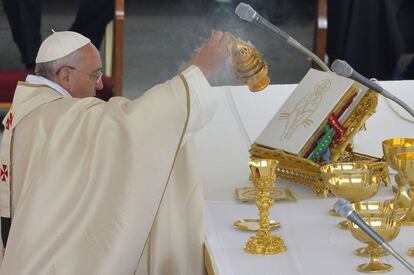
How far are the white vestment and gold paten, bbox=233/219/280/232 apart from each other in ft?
0.38

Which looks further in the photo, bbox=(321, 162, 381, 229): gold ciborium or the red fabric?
the red fabric

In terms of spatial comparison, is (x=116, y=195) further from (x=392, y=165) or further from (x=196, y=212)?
(x=392, y=165)

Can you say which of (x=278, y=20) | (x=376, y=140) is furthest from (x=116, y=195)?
(x=278, y=20)

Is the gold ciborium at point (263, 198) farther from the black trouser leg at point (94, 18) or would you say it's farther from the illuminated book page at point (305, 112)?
the black trouser leg at point (94, 18)

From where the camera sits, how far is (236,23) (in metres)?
7.81

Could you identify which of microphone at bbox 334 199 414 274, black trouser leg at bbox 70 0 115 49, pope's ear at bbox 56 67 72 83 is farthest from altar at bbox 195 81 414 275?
black trouser leg at bbox 70 0 115 49

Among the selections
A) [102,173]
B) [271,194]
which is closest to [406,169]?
[271,194]

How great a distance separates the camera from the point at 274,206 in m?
3.27

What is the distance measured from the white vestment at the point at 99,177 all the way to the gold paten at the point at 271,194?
0.92 feet

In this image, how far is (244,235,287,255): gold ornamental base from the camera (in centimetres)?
283

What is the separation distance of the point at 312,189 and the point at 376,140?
0.56 m


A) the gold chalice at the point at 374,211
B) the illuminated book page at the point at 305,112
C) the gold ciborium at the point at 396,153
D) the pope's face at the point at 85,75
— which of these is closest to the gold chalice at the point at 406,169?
the gold ciborium at the point at 396,153

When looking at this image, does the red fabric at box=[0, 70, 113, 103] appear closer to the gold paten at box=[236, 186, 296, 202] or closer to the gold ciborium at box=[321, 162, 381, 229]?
the gold paten at box=[236, 186, 296, 202]

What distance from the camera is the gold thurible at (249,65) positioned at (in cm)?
316
